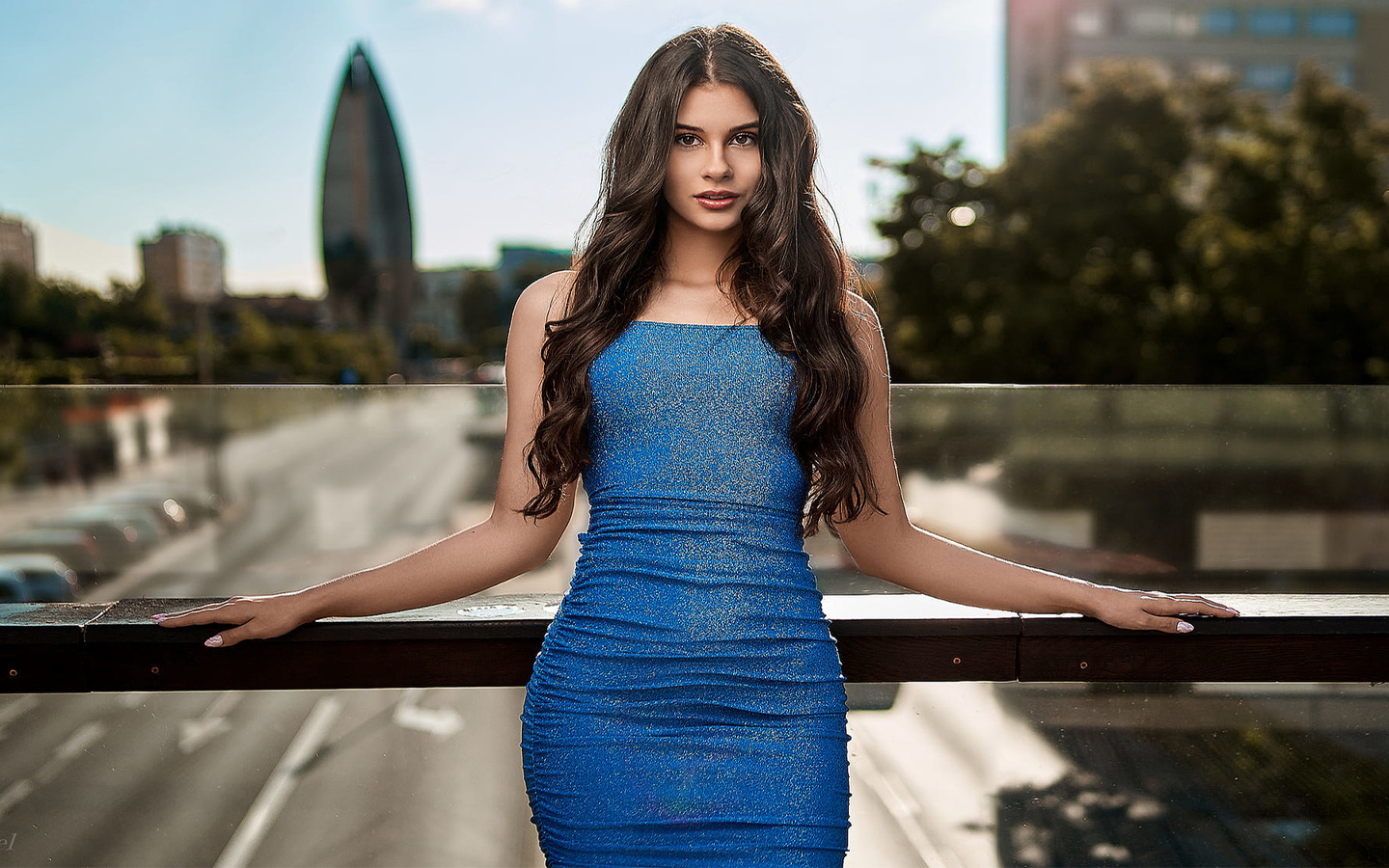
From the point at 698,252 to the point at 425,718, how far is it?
1066 mm

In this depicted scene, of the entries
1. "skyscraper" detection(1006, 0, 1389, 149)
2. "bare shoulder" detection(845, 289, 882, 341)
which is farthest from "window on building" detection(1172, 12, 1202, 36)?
"bare shoulder" detection(845, 289, 882, 341)

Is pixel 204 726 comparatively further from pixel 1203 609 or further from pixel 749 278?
pixel 1203 609

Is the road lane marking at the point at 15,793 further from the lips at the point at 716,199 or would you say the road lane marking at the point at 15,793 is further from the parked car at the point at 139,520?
the parked car at the point at 139,520

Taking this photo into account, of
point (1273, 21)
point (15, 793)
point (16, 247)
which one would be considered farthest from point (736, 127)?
point (1273, 21)

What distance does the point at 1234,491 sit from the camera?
3.18m

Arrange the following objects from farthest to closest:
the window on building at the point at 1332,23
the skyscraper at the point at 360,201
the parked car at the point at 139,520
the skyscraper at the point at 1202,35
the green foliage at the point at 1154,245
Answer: the skyscraper at the point at 360,201
the skyscraper at the point at 1202,35
the window on building at the point at 1332,23
the green foliage at the point at 1154,245
the parked car at the point at 139,520

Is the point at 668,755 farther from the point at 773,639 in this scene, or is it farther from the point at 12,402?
the point at 12,402

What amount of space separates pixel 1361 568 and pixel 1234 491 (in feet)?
4.17

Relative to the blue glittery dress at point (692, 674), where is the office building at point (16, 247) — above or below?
above

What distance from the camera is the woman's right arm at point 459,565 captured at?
1.78m

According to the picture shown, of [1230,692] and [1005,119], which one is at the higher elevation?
[1005,119]

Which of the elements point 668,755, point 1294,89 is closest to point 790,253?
point 668,755

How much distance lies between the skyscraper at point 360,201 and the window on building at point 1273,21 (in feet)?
163

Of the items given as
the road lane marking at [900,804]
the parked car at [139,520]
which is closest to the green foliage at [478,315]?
the parked car at [139,520]
